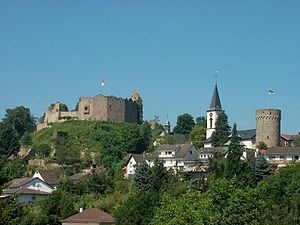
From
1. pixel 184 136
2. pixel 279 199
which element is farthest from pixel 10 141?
pixel 279 199

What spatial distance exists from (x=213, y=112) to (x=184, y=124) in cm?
1582

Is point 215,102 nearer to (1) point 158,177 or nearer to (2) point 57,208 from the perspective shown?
(1) point 158,177

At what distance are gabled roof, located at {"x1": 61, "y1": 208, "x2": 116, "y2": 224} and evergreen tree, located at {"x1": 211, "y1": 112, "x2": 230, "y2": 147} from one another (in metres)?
26.8

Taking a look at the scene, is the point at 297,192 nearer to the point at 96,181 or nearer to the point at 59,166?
the point at 96,181

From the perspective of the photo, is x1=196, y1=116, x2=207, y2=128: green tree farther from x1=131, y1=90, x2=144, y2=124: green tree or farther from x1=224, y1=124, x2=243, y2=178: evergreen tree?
x1=224, y1=124, x2=243, y2=178: evergreen tree

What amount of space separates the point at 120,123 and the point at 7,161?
17.3 meters

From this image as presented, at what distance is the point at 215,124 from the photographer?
8462cm

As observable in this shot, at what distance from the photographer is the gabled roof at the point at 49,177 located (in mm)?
75625

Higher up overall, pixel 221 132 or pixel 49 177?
pixel 221 132

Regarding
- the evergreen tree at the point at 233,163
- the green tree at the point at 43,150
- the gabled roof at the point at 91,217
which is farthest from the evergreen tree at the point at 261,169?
the green tree at the point at 43,150

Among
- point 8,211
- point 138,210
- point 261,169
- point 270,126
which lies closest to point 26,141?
point 270,126

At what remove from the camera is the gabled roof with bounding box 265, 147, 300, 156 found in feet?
239

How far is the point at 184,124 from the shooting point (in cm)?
10338

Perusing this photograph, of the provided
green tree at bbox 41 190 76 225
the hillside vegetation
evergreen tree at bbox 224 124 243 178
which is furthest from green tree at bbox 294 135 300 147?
green tree at bbox 41 190 76 225
